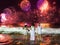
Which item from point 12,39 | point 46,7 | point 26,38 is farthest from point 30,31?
point 46,7

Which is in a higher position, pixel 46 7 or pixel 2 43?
pixel 46 7

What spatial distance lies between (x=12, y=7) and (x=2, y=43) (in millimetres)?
393

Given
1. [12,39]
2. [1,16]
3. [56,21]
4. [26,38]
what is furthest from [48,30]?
[1,16]

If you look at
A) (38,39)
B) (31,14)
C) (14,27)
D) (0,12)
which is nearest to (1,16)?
(0,12)

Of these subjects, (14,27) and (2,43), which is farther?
(14,27)

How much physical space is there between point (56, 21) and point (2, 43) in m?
0.58

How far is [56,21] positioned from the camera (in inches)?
76.2

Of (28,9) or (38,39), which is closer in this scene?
(38,39)

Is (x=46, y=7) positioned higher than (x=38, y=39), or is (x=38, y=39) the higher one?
(x=46, y=7)

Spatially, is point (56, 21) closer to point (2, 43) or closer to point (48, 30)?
point (48, 30)

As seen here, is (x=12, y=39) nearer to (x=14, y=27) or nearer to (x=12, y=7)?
(x=14, y=27)

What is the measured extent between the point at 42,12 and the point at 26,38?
0.32m

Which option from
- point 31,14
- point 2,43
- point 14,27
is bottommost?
point 2,43

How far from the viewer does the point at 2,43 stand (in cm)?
177
